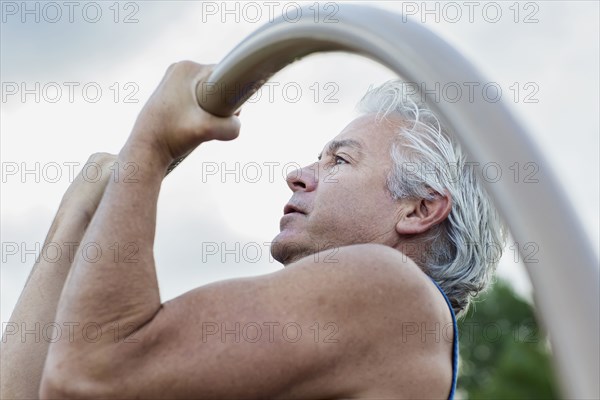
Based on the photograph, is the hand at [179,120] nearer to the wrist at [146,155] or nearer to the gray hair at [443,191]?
the wrist at [146,155]

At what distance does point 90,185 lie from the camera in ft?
7.90

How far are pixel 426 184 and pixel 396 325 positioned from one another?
77 cm

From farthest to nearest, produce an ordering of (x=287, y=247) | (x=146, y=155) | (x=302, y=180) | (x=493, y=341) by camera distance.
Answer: (x=493, y=341) < (x=302, y=180) < (x=287, y=247) < (x=146, y=155)

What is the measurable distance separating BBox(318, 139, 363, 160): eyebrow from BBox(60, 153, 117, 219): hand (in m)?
0.73

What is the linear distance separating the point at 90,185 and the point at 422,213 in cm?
98

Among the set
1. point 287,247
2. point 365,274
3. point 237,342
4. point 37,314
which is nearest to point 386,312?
point 365,274

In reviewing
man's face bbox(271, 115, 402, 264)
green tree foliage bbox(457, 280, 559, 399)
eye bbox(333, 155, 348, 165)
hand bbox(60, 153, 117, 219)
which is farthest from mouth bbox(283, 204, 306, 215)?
green tree foliage bbox(457, 280, 559, 399)

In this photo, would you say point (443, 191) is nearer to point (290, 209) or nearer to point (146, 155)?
point (290, 209)

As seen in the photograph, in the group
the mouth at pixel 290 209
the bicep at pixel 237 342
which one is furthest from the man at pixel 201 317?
the mouth at pixel 290 209

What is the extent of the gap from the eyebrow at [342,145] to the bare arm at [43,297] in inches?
29.2

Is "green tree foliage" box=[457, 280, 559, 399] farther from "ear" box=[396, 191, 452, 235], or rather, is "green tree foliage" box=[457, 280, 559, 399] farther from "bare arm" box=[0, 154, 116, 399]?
"bare arm" box=[0, 154, 116, 399]

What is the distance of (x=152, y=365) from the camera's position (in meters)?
1.92

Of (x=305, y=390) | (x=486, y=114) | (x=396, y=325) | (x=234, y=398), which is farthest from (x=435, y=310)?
(x=486, y=114)

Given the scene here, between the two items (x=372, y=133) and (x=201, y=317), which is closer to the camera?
(x=201, y=317)
